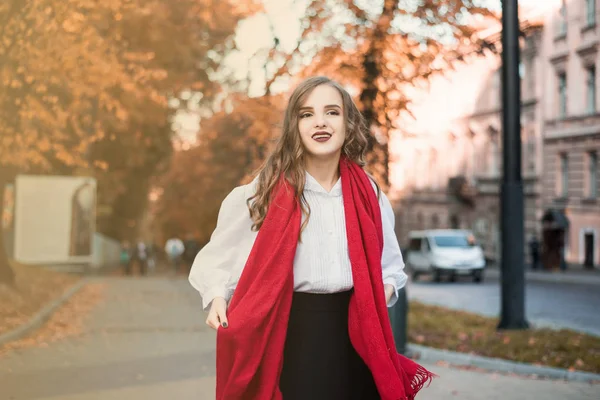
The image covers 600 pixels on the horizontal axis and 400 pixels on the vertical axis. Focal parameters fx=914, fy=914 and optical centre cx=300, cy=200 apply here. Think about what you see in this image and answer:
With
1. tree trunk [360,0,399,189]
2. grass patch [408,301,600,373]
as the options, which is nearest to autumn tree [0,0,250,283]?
tree trunk [360,0,399,189]

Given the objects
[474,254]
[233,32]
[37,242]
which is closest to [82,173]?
[37,242]

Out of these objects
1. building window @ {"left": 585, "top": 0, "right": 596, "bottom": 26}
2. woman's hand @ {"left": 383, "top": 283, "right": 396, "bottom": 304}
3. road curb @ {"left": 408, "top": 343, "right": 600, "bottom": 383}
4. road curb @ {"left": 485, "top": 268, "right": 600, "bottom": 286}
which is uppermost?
building window @ {"left": 585, "top": 0, "right": 596, "bottom": 26}

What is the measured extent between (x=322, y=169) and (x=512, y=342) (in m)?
6.91

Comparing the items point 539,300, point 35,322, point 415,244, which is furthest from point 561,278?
point 35,322

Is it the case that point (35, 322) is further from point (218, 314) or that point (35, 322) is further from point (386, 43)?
point (218, 314)

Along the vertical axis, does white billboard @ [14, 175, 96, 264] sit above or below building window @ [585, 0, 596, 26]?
below

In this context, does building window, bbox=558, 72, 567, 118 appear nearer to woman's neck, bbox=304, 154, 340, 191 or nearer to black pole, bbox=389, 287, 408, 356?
black pole, bbox=389, 287, 408, 356

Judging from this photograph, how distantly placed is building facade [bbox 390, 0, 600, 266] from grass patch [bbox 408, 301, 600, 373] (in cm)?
1288

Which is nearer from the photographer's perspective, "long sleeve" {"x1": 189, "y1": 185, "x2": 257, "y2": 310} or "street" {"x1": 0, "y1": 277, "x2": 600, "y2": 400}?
"long sleeve" {"x1": 189, "y1": 185, "x2": 257, "y2": 310}

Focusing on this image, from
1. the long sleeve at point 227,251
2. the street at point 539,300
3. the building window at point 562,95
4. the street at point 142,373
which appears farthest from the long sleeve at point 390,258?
the building window at point 562,95

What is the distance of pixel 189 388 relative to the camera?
7.95 meters

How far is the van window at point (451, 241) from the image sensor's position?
1177 inches

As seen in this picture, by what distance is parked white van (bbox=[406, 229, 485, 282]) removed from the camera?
29.3 m

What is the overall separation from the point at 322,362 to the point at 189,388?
483cm
